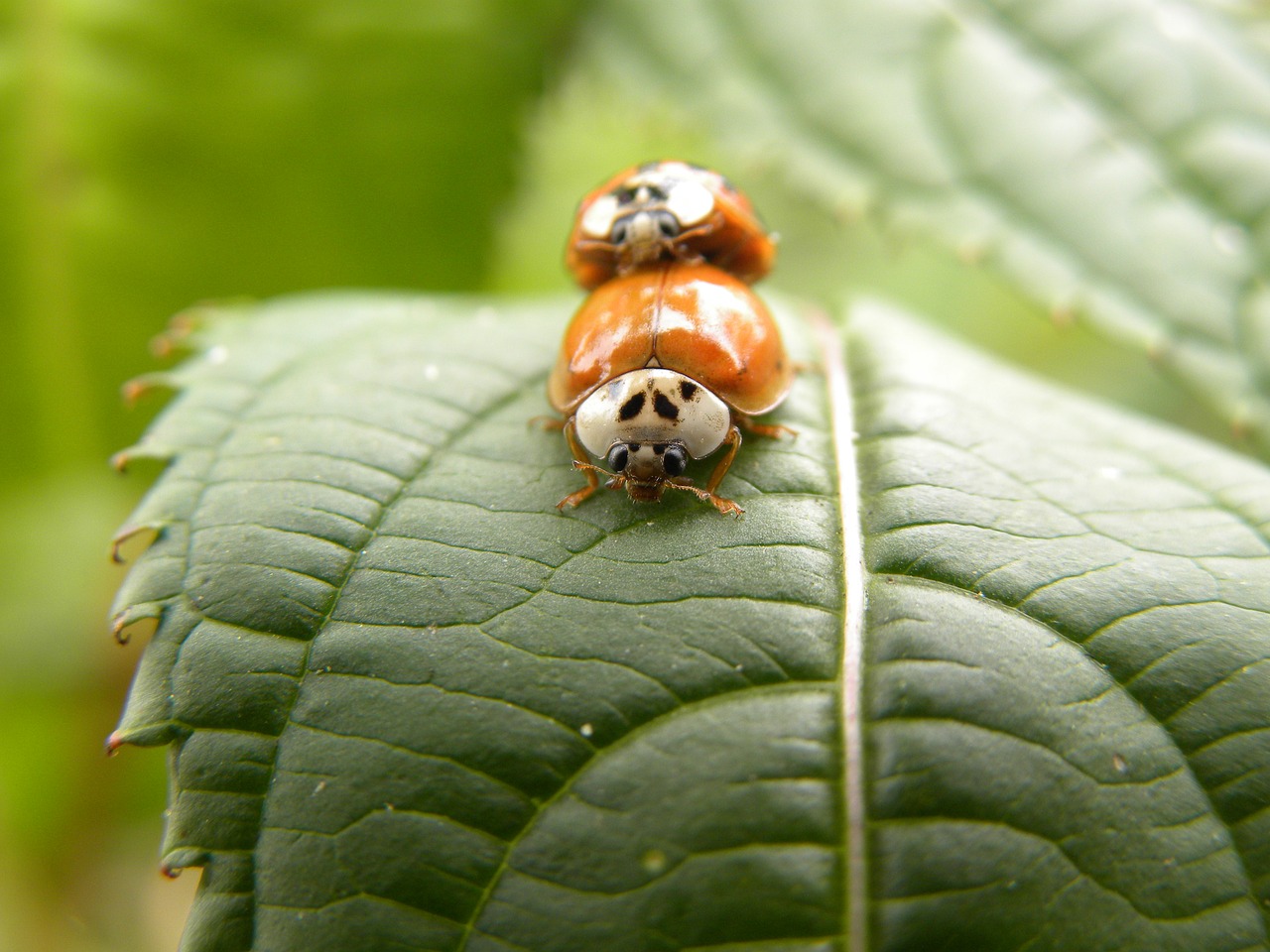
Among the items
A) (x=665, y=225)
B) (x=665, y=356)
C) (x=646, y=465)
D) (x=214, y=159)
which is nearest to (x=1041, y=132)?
(x=665, y=225)

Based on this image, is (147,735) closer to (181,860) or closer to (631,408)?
(181,860)

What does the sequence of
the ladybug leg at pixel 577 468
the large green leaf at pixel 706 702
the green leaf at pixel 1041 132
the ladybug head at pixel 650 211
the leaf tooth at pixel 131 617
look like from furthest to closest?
the green leaf at pixel 1041 132 < the ladybug head at pixel 650 211 < the ladybug leg at pixel 577 468 < the leaf tooth at pixel 131 617 < the large green leaf at pixel 706 702

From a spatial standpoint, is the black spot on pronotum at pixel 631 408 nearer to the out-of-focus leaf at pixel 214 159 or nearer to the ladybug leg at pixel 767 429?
the ladybug leg at pixel 767 429

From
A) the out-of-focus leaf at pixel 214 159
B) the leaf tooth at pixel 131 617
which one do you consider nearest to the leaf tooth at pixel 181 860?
the leaf tooth at pixel 131 617

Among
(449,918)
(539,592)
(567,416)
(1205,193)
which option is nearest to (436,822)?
(449,918)

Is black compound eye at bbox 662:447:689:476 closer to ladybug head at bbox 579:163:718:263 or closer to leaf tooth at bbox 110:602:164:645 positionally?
ladybug head at bbox 579:163:718:263

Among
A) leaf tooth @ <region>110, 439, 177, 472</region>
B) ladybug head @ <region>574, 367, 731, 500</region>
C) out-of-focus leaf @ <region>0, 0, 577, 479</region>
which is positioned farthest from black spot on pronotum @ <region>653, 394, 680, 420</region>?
out-of-focus leaf @ <region>0, 0, 577, 479</region>
